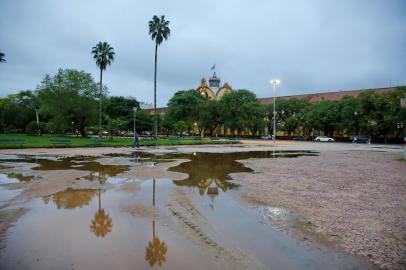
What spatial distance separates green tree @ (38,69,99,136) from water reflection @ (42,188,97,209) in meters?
43.2

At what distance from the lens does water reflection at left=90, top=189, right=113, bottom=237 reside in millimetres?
5871

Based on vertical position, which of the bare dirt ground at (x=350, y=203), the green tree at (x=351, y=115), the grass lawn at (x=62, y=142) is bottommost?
the bare dirt ground at (x=350, y=203)

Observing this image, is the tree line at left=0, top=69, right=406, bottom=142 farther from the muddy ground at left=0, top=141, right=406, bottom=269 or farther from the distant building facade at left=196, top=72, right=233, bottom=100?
the muddy ground at left=0, top=141, right=406, bottom=269

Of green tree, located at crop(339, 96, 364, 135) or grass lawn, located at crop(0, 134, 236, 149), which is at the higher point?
green tree, located at crop(339, 96, 364, 135)

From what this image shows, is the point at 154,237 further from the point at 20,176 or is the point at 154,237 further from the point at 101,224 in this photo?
the point at 20,176

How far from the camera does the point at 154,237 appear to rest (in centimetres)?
562

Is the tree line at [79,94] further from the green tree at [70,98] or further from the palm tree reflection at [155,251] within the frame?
the palm tree reflection at [155,251]

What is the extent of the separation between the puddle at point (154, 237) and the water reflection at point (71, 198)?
0.08 ft

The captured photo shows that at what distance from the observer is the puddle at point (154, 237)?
4625mm

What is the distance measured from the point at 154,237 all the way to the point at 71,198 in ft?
13.1

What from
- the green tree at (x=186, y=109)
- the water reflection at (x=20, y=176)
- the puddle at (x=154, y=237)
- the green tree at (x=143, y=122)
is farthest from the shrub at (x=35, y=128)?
the puddle at (x=154, y=237)

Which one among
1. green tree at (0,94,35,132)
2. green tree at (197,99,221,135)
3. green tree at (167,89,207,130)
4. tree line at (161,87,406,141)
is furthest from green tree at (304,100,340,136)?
green tree at (0,94,35,132)

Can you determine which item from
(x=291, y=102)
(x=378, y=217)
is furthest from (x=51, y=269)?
(x=291, y=102)

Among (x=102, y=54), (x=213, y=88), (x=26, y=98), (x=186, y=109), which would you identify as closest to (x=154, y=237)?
(x=102, y=54)
